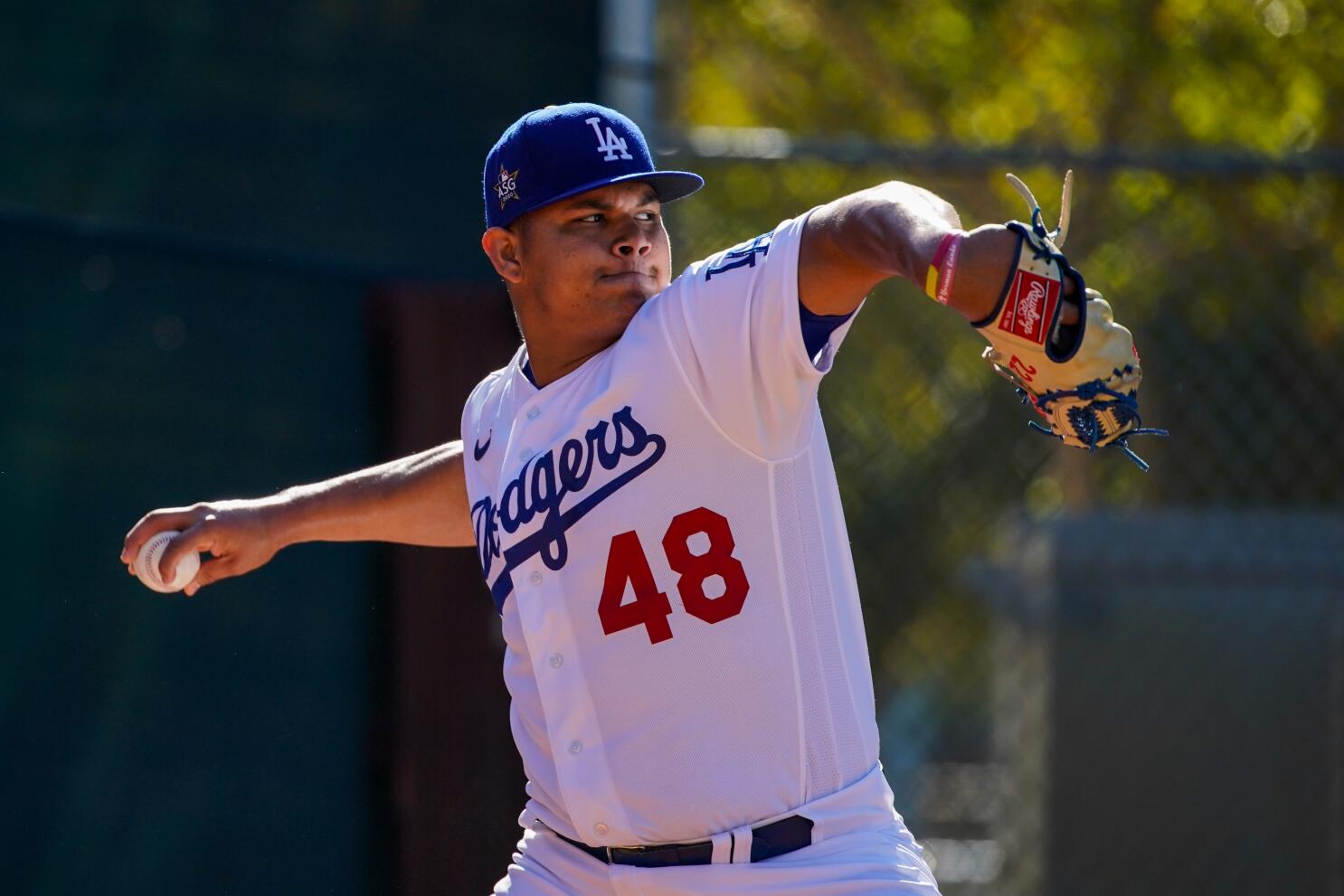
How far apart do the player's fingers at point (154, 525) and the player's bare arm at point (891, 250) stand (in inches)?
59.4

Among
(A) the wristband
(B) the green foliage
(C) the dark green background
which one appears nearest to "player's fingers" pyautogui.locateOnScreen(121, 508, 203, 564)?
(C) the dark green background

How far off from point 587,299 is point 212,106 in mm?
1706

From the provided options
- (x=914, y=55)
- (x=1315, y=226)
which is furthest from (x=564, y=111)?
(x=914, y=55)

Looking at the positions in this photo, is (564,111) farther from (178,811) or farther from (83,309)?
(178,811)

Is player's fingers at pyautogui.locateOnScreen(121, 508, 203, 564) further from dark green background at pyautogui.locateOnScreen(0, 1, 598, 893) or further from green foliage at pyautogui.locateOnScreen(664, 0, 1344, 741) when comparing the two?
green foliage at pyautogui.locateOnScreen(664, 0, 1344, 741)

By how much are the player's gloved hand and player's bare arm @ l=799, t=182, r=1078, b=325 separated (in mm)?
1430

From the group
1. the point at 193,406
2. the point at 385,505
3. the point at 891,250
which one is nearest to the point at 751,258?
the point at 891,250

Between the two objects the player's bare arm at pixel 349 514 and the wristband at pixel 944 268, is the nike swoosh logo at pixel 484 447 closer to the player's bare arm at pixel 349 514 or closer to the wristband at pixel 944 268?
the player's bare arm at pixel 349 514

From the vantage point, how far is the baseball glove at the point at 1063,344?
2211 millimetres

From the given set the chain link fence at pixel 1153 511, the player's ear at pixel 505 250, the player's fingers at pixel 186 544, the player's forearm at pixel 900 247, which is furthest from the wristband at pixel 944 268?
the chain link fence at pixel 1153 511

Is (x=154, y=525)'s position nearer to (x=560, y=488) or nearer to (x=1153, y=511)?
(x=560, y=488)

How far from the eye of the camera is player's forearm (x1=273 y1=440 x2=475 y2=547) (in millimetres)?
3561

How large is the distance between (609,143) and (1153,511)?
3.72 meters

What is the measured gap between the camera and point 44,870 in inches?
146
